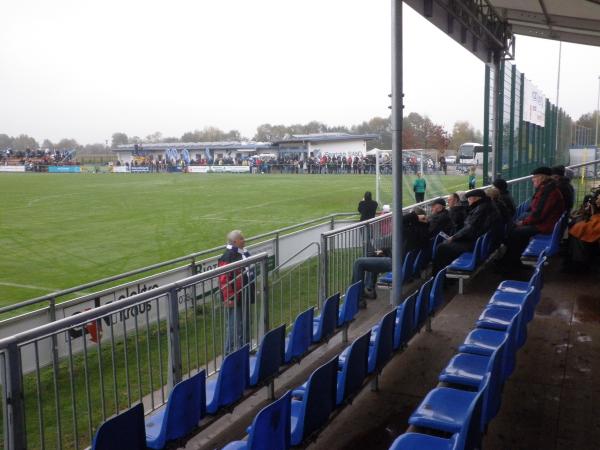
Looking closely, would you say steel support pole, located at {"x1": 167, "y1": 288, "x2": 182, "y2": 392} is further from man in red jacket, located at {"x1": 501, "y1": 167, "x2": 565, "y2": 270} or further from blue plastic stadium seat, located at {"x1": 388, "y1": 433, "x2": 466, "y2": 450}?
man in red jacket, located at {"x1": 501, "y1": 167, "x2": 565, "y2": 270}

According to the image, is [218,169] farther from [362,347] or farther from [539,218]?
[362,347]

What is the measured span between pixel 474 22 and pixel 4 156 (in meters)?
74.0

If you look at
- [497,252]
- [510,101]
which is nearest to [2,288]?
[497,252]

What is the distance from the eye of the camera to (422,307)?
15.7 feet

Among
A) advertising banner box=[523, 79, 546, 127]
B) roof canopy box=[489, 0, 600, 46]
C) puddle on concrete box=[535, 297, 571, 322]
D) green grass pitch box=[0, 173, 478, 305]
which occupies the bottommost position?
green grass pitch box=[0, 173, 478, 305]

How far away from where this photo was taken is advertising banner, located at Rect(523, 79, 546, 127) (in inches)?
605

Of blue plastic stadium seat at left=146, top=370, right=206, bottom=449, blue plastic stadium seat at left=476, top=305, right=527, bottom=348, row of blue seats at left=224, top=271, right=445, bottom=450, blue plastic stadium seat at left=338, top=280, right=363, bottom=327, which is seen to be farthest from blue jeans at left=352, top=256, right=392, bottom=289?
blue plastic stadium seat at left=146, top=370, right=206, bottom=449

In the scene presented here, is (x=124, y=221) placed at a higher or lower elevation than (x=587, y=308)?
lower

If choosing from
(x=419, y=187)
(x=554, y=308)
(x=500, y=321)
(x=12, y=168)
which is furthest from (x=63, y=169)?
(x=500, y=321)

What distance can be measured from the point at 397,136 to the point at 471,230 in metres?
2.13

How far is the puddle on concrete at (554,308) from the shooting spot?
5.37 meters

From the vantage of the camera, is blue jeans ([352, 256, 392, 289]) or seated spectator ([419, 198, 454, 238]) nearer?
blue jeans ([352, 256, 392, 289])

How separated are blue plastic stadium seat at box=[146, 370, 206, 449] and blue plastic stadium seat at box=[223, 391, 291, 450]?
0.34 m

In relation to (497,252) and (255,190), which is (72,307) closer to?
(497,252)
